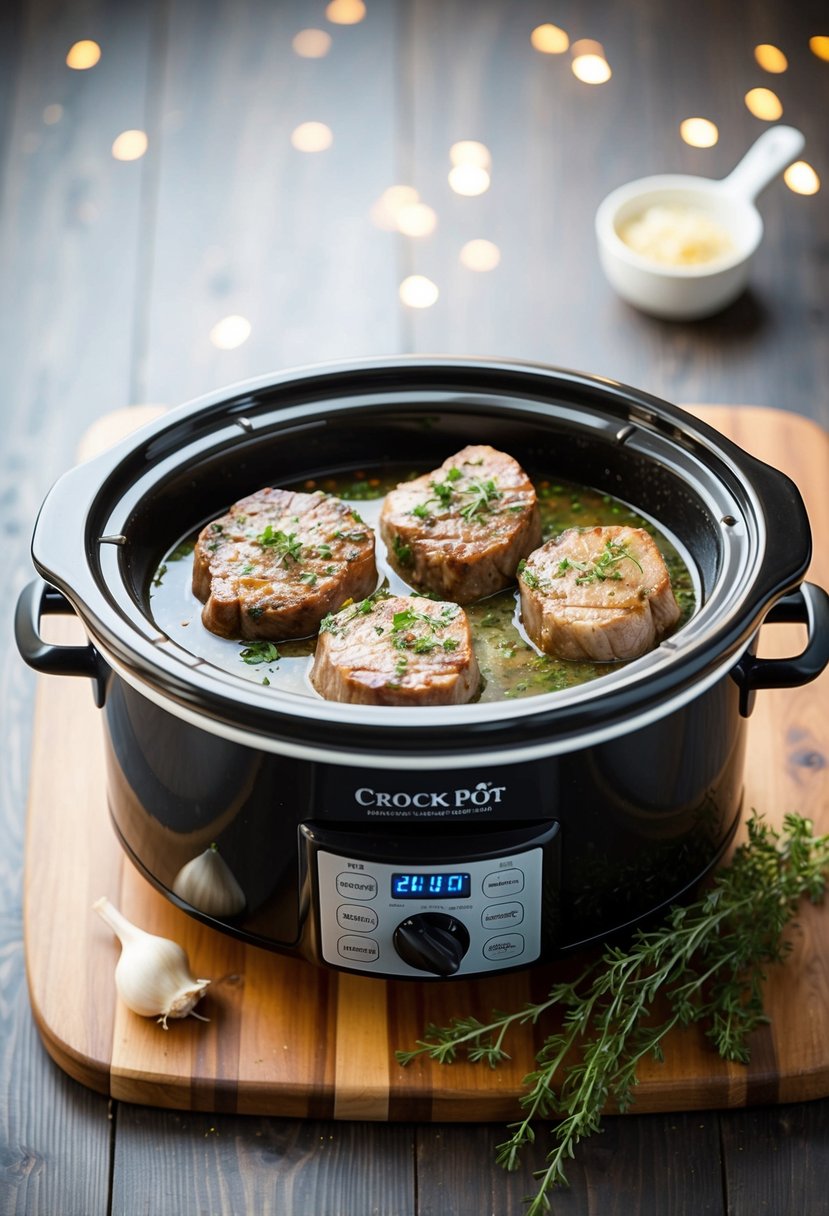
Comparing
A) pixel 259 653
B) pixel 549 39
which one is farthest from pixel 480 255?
pixel 259 653

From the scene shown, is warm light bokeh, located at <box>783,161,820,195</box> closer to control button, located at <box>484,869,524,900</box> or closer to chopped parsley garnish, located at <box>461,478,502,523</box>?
chopped parsley garnish, located at <box>461,478,502,523</box>

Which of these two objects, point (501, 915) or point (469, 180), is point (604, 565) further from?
point (469, 180)

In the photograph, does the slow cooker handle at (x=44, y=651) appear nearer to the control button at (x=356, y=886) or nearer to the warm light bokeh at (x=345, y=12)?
the control button at (x=356, y=886)

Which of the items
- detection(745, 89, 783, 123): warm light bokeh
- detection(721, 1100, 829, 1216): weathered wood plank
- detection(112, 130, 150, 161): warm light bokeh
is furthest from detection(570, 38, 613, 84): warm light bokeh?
detection(721, 1100, 829, 1216): weathered wood plank

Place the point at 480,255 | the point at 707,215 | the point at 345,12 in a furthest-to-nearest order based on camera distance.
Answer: the point at 345,12 → the point at 480,255 → the point at 707,215

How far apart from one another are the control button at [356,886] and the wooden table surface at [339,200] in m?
0.73

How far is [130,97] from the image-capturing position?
152 inches

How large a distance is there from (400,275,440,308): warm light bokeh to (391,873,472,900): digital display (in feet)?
6.08

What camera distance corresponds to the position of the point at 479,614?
205 centimetres

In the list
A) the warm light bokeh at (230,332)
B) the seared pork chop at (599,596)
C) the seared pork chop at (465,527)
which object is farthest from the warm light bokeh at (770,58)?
the seared pork chop at (599,596)

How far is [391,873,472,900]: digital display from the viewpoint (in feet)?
5.93

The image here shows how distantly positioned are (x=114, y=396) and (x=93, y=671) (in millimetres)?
1412

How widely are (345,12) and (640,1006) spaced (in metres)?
3.01

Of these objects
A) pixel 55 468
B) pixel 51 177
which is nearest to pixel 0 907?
pixel 55 468
